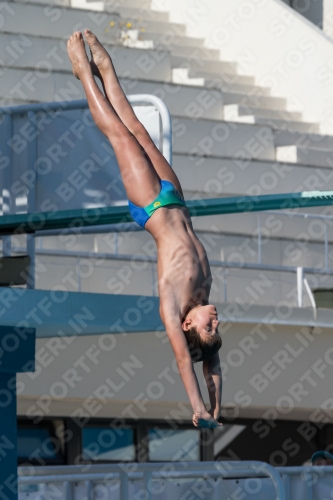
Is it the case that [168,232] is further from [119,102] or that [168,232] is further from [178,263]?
[119,102]

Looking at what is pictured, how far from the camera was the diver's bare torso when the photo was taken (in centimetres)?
396

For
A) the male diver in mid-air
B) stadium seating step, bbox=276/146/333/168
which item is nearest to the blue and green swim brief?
the male diver in mid-air

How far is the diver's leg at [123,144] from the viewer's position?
4.24 meters

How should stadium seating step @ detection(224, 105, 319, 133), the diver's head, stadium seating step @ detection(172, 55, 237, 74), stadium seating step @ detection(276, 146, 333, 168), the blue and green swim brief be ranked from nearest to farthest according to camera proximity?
1. the diver's head
2. the blue and green swim brief
3. stadium seating step @ detection(276, 146, 333, 168)
4. stadium seating step @ detection(224, 105, 319, 133)
5. stadium seating step @ detection(172, 55, 237, 74)

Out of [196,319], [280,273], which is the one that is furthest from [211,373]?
[280,273]

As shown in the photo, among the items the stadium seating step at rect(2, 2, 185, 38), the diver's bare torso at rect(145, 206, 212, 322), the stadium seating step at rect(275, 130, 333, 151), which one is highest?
the stadium seating step at rect(2, 2, 185, 38)

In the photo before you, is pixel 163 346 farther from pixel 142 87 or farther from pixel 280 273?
pixel 142 87

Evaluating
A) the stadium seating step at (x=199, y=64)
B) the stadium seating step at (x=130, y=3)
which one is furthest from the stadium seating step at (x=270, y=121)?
the stadium seating step at (x=130, y=3)

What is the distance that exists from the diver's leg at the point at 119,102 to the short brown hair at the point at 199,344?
82 centimetres

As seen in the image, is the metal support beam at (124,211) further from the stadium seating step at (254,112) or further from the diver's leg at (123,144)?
the stadium seating step at (254,112)

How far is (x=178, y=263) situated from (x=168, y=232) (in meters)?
0.15

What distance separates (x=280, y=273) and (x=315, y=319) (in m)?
1.18

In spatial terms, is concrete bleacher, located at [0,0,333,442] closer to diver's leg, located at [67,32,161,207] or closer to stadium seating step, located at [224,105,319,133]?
stadium seating step, located at [224,105,319,133]

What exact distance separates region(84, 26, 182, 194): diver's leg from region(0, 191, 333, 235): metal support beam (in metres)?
0.21
